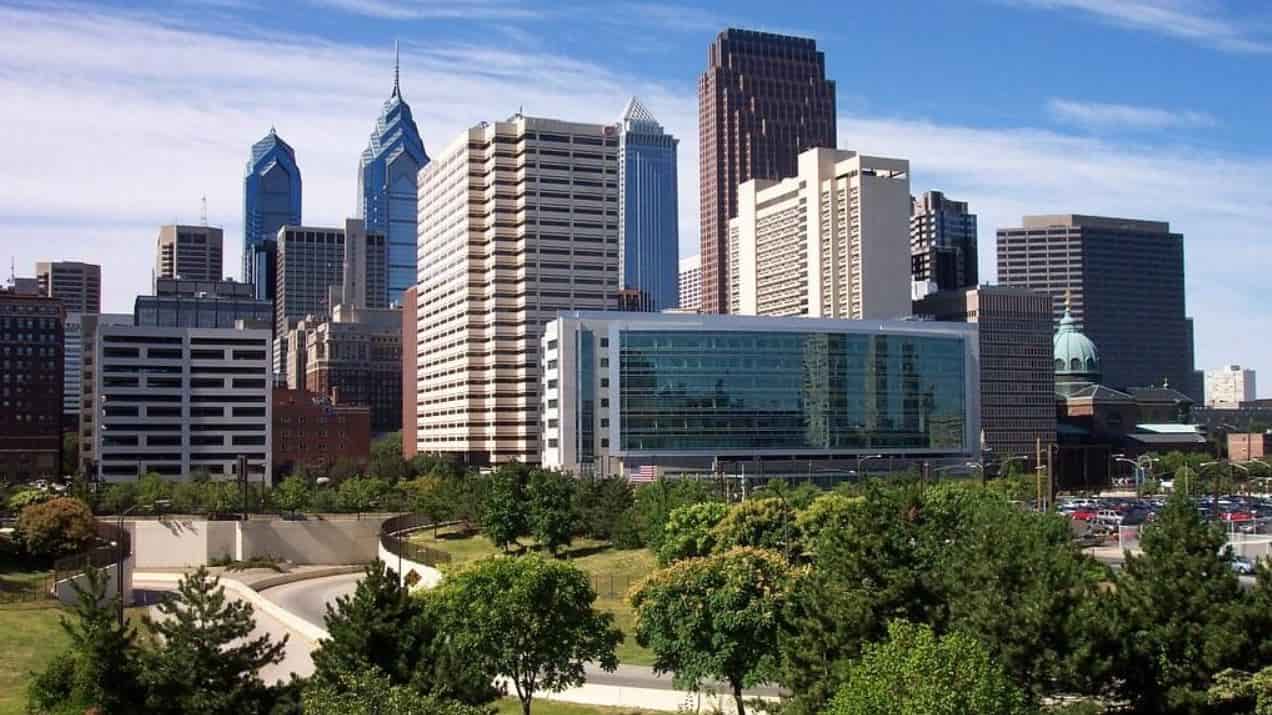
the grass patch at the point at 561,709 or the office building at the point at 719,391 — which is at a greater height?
the office building at the point at 719,391

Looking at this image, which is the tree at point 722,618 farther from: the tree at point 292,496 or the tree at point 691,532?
the tree at point 292,496

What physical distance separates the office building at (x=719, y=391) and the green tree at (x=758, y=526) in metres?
85.8

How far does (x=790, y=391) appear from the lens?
175250mm

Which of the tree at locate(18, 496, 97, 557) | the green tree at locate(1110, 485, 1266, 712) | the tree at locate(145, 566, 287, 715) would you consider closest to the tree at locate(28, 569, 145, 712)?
the tree at locate(145, 566, 287, 715)

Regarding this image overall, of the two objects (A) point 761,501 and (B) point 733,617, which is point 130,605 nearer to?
(A) point 761,501

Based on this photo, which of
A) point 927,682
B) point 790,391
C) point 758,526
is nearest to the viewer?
point 927,682

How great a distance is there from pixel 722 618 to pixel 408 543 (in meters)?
61.4

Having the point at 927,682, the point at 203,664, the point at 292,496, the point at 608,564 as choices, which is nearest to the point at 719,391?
the point at 292,496

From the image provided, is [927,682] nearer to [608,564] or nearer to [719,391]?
[608,564]

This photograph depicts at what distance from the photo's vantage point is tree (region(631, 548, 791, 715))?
178 feet

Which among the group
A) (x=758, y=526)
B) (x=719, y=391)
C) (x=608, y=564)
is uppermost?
(x=719, y=391)

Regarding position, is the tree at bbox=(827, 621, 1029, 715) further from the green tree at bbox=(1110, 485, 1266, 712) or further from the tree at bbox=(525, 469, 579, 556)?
the tree at bbox=(525, 469, 579, 556)

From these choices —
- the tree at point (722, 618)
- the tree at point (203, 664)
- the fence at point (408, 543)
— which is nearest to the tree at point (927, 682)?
the tree at point (722, 618)

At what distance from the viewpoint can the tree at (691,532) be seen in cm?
8000
